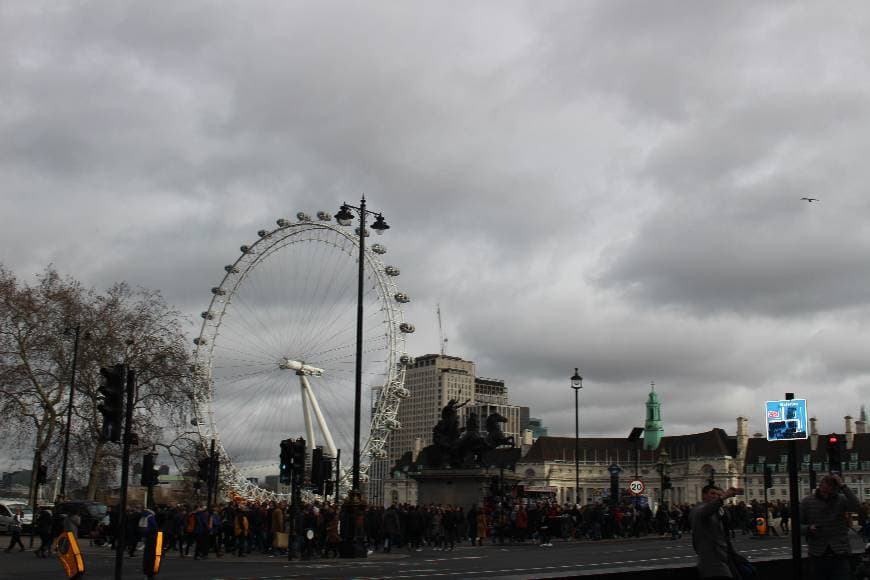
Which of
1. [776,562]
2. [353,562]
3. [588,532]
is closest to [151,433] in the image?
[588,532]

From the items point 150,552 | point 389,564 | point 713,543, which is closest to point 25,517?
point 389,564

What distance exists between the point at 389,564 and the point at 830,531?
17.7m

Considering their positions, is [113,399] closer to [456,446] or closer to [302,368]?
[456,446]

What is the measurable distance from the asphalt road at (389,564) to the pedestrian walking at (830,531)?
8.24 m

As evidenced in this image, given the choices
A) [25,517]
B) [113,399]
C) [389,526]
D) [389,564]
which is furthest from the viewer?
[25,517]

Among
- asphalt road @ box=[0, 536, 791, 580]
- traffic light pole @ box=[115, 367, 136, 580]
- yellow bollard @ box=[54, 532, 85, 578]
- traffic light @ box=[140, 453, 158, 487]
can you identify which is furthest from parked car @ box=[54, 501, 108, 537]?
traffic light pole @ box=[115, 367, 136, 580]

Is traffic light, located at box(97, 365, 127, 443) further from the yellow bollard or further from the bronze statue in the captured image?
the bronze statue

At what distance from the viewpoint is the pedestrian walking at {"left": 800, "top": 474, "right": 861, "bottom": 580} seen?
40.3ft

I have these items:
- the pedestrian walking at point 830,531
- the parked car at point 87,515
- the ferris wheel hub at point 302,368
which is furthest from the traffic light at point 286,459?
the ferris wheel hub at point 302,368

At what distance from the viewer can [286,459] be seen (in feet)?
103

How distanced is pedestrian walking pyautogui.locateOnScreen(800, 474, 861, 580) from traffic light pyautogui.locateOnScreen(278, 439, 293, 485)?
68.8ft

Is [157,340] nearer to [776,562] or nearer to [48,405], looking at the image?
[48,405]

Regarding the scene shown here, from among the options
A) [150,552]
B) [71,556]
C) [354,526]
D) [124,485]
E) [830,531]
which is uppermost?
[124,485]

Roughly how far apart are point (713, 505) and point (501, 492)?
3906 centimetres
